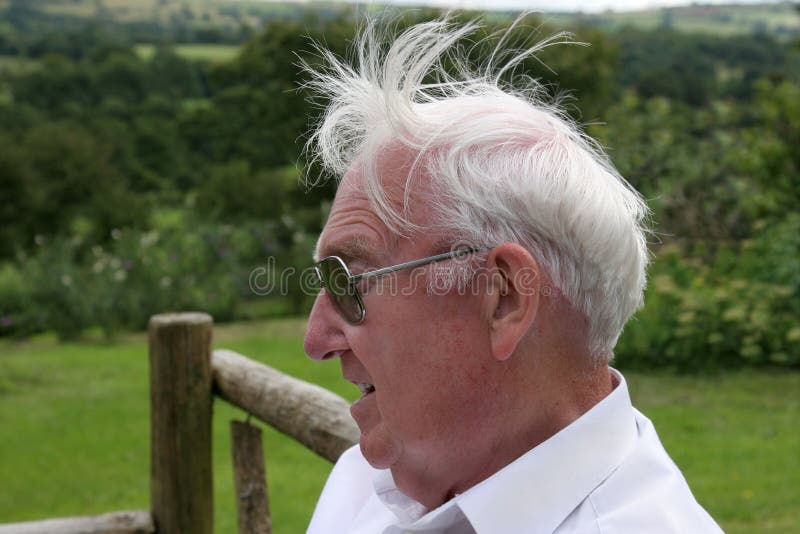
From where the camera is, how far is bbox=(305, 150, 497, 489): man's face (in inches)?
57.6

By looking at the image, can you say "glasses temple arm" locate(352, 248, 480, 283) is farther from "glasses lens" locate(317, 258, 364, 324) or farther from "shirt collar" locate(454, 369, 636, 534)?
"shirt collar" locate(454, 369, 636, 534)

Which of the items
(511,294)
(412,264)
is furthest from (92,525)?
(511,294)

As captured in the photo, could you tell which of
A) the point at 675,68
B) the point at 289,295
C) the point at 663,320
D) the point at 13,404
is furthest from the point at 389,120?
the point at 675,68

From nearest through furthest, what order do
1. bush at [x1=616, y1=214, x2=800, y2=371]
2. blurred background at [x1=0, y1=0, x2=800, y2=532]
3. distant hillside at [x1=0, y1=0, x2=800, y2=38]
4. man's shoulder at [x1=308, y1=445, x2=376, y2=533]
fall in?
man's shoulder at [x1=308, y1=445, x2=376, y2=533], blurred background at [x1=0, y1=0, x2=800, y2=532], bush at [x1=616, y1=214, x2=800, y2=371], distant hillside at [x1=0, y1=0, x2=800, y2=38]

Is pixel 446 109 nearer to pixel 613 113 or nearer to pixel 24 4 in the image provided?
pixel 613 113

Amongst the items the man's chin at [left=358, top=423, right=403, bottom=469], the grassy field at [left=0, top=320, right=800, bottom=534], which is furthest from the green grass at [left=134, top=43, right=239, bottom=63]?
the man's chin at [left=358, top=423, right=403, bottom=469]

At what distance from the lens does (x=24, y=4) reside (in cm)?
4019

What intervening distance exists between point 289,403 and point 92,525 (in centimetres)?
97

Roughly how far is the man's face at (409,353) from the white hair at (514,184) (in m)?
0.04

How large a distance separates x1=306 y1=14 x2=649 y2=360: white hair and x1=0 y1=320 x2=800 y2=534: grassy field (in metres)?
3.41

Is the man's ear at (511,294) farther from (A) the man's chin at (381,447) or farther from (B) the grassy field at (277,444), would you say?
(B) the grassy field at (277,444)

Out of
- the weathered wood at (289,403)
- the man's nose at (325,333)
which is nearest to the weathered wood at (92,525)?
the weathered wood at (289,403)

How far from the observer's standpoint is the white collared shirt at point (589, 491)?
52.0 inches

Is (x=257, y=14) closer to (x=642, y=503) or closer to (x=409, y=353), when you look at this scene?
(x=409, y=353)
